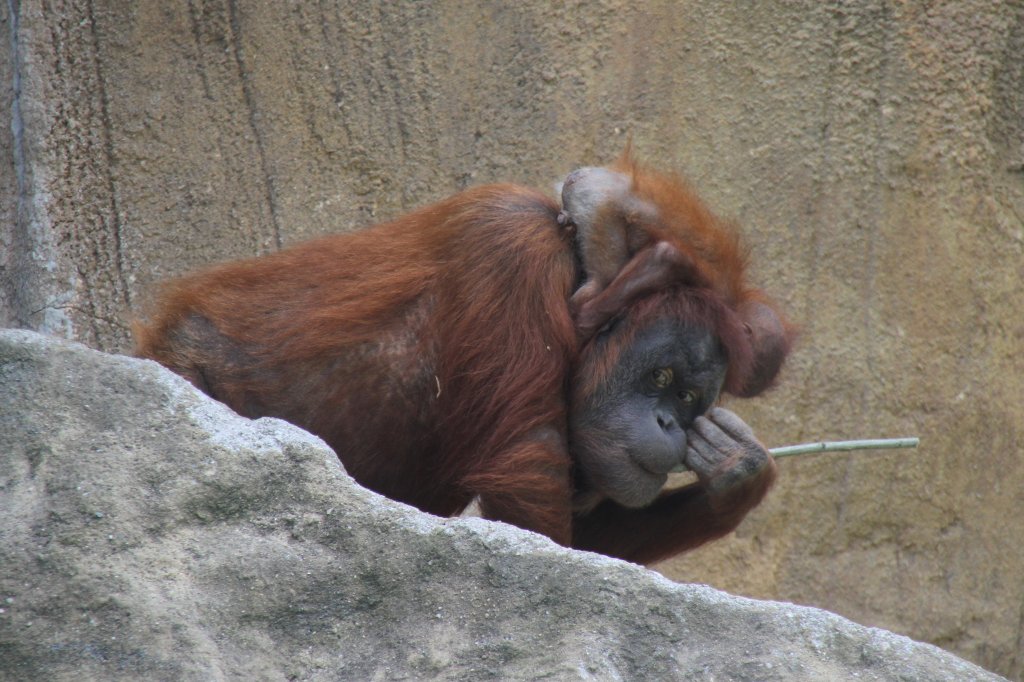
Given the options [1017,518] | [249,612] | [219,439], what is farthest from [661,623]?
[1017,518]

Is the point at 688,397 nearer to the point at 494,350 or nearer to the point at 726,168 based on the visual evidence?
the point at 494,350

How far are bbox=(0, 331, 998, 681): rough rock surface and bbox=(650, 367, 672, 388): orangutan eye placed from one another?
3.47 ft

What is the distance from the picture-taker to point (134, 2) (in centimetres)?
406

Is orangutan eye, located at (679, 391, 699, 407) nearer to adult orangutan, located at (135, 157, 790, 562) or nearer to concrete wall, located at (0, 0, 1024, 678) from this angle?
adult orangutan, located at (135, 157, 790, 562)

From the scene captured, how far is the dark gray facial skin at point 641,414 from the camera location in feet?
A: 10.2

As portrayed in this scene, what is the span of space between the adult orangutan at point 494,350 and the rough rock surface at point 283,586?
86 centimetres

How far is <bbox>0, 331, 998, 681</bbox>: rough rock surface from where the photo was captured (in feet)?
6.36

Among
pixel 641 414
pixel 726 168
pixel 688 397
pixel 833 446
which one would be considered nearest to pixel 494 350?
pixel 641 414

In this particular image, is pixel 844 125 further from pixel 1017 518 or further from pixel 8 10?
pixel 8 10

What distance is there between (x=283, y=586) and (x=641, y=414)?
50.6 inches

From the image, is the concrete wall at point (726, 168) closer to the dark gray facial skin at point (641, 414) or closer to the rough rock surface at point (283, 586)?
the dark gray facial skin at point (641, 414)

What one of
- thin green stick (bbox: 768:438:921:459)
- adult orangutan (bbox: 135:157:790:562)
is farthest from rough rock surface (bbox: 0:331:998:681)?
thin green stick (bbox: 768:438:921:459)

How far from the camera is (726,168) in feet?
15.4

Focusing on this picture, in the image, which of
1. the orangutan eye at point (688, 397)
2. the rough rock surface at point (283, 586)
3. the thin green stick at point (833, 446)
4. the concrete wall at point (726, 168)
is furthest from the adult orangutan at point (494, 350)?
the concrete wall at point (726, 168)
